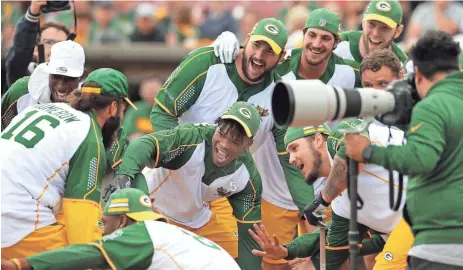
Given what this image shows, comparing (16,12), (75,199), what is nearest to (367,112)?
(75,199)

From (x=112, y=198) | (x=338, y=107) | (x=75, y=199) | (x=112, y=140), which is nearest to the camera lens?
(x=338, y=107)

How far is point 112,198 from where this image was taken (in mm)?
6902

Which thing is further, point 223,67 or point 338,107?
point 223,67

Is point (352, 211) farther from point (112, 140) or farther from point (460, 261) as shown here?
point (112, 140)

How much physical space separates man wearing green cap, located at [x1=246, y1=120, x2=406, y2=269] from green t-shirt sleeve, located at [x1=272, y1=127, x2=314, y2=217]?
990mm

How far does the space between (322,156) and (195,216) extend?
1368mm

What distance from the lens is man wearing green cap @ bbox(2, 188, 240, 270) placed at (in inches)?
255

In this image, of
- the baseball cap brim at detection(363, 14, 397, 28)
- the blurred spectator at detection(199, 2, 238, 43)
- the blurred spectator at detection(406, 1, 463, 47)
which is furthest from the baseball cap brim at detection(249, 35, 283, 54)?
the blurred spectator at detection(199, 2, 238, 43)

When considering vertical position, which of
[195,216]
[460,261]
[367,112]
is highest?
[367,112]

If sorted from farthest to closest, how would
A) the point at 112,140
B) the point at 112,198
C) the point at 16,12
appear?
1. the point at 16,12
2. the point at 112,140
3. the point at 112,198

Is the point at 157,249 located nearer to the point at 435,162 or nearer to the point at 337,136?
the point at 435,162

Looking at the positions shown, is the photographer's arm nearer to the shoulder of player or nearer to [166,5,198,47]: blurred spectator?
the shoulder of player

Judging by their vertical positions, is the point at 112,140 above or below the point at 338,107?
below

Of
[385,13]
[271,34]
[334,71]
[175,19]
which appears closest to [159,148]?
[271,34]
